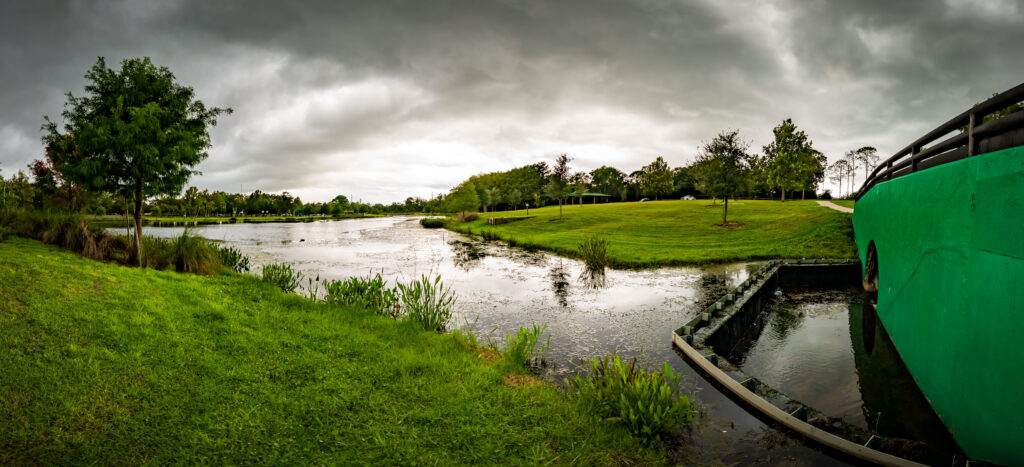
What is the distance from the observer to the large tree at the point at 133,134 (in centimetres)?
1050

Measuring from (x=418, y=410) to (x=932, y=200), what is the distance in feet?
25.1

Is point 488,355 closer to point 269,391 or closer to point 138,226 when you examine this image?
point 269,391

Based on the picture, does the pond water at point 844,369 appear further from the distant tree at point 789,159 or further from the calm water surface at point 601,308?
the distant tree at point 789,159

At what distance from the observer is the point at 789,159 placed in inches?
1956

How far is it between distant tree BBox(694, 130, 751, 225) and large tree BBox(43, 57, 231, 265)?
2982 centimetres

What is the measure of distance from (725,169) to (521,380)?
28.4m

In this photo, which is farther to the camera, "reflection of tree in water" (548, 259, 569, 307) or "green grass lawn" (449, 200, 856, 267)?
"green grass lawn" (449, 200, 856, 267)

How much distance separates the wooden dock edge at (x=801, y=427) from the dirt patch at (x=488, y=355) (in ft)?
12.0

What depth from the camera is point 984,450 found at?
3.81 m

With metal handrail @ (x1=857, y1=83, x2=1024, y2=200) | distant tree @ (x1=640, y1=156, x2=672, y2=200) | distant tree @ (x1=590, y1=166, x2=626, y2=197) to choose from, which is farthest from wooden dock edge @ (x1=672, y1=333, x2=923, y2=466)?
distant tree @ (x1=590, y1=166, x2=626, y2=197)

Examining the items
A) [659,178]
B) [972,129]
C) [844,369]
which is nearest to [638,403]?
[972,129]

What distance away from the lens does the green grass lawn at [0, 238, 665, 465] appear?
393cm

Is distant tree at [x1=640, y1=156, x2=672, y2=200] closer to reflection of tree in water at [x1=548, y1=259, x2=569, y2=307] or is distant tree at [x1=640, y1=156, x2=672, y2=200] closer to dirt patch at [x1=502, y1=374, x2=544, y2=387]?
reflection of tree in water at [x1=548, y1=259, x2=569, y2=307]

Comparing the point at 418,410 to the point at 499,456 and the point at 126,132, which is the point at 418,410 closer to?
the point at 499,456
